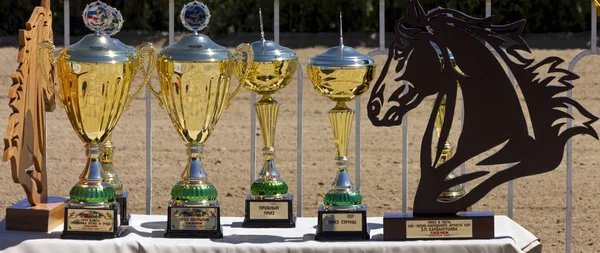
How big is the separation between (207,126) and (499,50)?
1028 mm

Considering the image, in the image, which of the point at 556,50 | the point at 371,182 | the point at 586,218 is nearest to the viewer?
the point at 586,218

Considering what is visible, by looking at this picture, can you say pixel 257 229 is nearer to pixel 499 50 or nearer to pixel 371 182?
pixel 499 50

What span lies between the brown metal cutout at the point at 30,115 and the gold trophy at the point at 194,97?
1.48 ft

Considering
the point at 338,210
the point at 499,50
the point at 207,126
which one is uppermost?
the point at 499,50

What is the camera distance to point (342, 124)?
13.5ft

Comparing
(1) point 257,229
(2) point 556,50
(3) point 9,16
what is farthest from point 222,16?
(1) point 257,229

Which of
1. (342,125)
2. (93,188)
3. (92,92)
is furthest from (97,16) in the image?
(342,125)

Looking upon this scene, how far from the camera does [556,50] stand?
36.0ft

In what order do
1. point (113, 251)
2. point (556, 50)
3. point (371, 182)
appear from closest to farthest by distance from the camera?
point (113, 251), point (371, 182), point (556, 50)

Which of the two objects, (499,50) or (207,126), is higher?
(499,50)

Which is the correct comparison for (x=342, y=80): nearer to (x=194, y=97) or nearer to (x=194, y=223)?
(x=194, y=97)

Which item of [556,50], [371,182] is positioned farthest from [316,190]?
[556,50]

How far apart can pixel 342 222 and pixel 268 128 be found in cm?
54

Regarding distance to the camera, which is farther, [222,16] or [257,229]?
[222,16]
